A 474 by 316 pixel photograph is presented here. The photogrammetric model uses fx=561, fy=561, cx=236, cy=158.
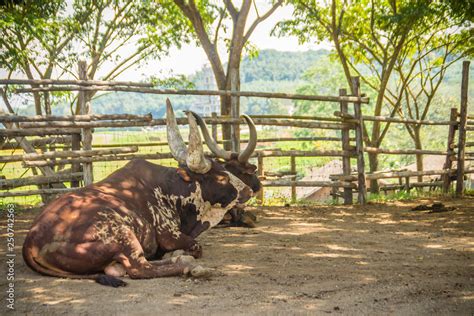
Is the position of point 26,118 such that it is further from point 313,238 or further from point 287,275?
point 287,275

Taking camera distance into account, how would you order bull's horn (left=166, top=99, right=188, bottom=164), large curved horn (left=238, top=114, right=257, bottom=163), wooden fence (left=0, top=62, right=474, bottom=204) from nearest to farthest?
bull's horn (left=166, top=99, right=188, bottom=164), large curved horn (left=238, top=114, right=257, bottom=163), wooden fence (left=0, top=62, right=474, bottom=204)

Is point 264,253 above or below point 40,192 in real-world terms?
below

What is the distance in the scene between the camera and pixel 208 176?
201 inches

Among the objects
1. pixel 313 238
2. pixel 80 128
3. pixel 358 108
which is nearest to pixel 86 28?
pixel 80 128

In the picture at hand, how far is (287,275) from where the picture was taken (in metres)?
4.25

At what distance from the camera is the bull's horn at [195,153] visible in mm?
4715

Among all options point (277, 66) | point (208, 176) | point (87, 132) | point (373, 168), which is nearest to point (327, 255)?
point (208, 176)

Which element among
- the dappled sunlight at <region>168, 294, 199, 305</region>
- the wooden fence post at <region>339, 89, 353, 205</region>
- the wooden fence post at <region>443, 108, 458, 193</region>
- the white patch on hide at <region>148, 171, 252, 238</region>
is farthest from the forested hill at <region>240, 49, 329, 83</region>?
the dappled sunlight at <region>168, 294, 199, 305</region>

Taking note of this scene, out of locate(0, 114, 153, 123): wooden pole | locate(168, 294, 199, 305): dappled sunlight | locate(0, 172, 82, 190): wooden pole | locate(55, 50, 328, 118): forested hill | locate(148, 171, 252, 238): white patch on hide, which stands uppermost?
locate(55, 50, 328, 118): forested hill

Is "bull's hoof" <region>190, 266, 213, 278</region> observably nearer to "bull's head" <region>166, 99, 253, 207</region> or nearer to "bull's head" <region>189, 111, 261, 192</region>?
"bull's head" <region>166, 99, 253, 207</region>

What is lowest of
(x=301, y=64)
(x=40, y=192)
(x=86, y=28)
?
(x=40, y=192)

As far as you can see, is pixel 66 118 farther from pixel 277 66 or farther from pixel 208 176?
pixel 277 66

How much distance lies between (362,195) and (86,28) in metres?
8.71

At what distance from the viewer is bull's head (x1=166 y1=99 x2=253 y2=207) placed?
4.98m
